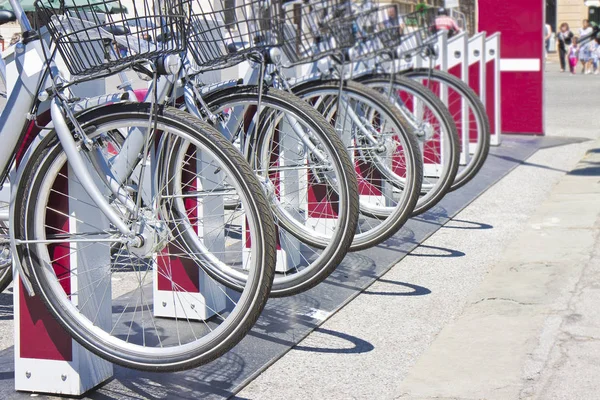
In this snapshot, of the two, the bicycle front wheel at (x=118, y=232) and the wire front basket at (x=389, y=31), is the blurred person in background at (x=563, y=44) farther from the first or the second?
the bicycle front wheel at (x=118, y=232)

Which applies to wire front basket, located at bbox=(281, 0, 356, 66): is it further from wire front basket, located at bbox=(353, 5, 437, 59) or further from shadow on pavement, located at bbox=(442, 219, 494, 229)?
shadow on pavement, located at bbox=(442, 219, 494, 229)

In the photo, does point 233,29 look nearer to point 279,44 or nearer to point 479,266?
point 279,44

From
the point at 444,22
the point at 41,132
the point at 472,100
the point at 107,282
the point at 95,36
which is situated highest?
the point at 95,36

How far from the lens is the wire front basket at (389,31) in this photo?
6.29 m

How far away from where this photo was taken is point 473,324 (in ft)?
14.9

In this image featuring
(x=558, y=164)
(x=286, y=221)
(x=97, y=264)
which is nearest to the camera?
(x=97, y=264)

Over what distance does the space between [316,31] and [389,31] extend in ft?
3.41

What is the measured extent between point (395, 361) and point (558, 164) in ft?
19.1

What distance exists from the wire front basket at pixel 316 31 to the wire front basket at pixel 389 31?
11 centimetres

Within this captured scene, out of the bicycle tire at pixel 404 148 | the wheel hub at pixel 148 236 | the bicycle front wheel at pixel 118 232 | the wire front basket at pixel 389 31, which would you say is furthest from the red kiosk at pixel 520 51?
the wheel hub at pixel 148 236

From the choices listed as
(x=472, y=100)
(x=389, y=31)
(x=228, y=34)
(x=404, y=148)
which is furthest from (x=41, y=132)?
(x=472, y=100)

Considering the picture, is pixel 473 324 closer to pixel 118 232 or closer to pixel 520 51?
pixel 118 232

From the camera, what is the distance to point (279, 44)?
446cm

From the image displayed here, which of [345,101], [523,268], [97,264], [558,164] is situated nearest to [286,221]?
[345,101]
